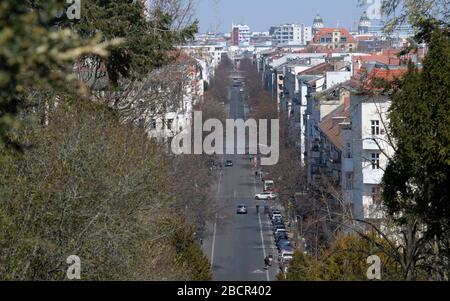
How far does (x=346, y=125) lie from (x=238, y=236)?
6.92 meters

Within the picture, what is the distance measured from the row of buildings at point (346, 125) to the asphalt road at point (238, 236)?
2.89 metres

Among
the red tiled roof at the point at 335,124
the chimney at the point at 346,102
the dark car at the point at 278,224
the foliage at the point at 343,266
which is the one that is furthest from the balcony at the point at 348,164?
the foliage at the point at 343,266

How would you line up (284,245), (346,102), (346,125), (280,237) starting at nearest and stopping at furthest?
(284,245) < (346,125) < (280,237) < (346,102)

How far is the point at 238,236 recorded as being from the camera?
127ft

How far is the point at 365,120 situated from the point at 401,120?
2096 centimetres

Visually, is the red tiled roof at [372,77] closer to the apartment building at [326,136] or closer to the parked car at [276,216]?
the apartment building at [326,136]

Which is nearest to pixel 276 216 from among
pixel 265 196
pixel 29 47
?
pixel 265 196

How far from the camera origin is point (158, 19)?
18812mm

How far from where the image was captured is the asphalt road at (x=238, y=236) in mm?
29375

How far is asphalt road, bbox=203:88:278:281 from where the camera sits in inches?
1156

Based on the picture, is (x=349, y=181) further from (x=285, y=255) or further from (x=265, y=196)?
(x=265, y=196)

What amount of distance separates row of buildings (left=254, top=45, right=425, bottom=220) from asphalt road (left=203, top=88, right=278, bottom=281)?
289 cm
